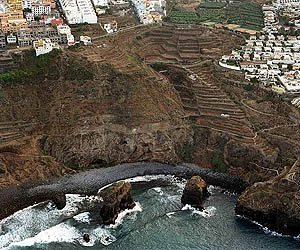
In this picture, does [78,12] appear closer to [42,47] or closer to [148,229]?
[42,47]

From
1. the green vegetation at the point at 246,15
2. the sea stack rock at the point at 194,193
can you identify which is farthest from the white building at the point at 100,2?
the sea stack rock at the point at 194,193

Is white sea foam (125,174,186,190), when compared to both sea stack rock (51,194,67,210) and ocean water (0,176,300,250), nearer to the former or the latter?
ocean water (0,176,300,250)

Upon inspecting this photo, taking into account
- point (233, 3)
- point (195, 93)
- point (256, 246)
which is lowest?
point (256, 246)

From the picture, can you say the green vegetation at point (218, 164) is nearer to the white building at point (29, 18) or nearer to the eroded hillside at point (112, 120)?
the eroded hillside at point (112, 120)

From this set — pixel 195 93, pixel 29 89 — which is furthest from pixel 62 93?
pixel 195 93

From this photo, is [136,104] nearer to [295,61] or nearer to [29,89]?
[29,89]

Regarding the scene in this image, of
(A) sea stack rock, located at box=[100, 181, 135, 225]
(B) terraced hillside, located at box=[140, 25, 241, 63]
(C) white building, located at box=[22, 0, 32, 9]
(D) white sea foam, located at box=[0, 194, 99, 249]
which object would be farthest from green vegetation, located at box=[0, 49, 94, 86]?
(C) white building, located at box=[22, 0, 32, 9]
